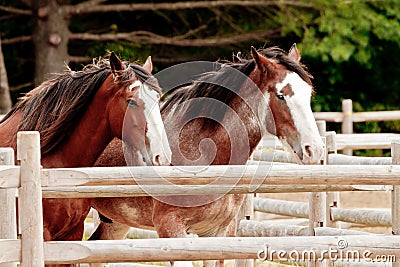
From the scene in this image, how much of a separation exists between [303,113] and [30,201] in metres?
1.95

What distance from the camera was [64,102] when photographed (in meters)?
5.43

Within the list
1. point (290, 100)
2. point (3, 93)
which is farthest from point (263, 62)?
point (3, 93)

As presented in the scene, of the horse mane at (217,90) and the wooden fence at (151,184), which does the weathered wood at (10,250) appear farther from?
the horse mane at (217,90)

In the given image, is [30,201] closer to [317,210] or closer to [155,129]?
[155,129]

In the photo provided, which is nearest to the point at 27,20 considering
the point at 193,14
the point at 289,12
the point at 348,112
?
the point at 193,14

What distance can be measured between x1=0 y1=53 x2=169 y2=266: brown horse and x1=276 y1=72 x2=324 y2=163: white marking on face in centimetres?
84

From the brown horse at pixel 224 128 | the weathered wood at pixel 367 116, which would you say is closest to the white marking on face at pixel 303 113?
the brown horse at pixel 224 128

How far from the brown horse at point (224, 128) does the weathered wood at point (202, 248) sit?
0.94 metres

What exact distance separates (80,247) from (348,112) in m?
9.05

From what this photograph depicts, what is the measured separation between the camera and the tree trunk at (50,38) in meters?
14.4

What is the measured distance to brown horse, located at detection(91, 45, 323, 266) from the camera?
206 inches

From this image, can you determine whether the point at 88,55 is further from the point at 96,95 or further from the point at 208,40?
the point at 96,95

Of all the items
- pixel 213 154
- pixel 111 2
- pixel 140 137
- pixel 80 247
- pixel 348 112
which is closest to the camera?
pixel 80 247

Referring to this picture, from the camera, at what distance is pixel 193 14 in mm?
16688
